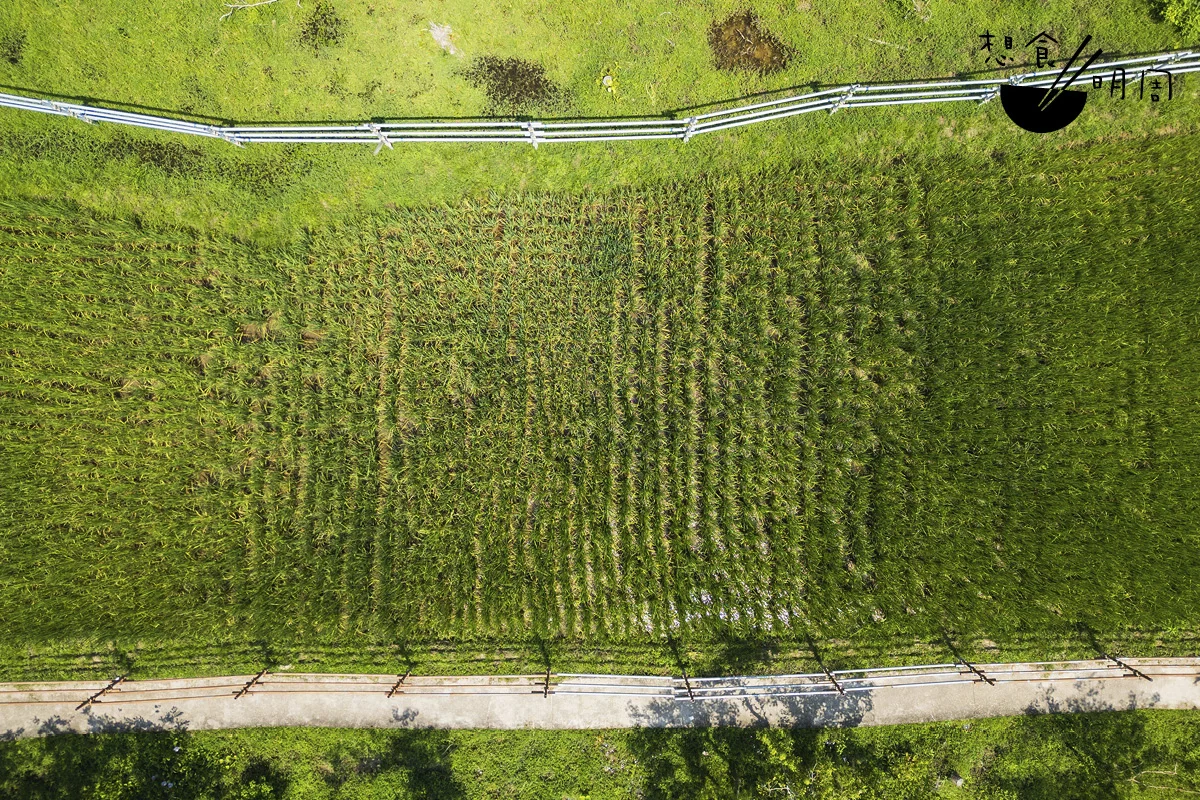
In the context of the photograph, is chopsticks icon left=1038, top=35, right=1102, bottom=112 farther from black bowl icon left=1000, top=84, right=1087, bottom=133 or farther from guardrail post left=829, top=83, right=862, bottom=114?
guardrail post left=829, top=83, right=862, bottom=114

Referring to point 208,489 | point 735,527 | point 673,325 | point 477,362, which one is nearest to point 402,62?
point 477,362

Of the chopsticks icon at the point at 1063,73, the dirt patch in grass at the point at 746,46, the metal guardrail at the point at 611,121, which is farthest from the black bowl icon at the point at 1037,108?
the dirt patch in grass at the point at 746,46

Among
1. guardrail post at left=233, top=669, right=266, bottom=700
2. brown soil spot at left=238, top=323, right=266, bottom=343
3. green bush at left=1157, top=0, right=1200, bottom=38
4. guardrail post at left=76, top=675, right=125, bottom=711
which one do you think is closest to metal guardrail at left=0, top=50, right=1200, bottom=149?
green bush at left=1157, top=0, right=1200, bottom=38

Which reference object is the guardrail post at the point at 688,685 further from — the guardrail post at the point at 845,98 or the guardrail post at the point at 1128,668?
the guardrail post at the point at 845,98

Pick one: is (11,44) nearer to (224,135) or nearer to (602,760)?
(224,135)

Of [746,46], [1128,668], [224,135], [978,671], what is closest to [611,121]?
[746,46]

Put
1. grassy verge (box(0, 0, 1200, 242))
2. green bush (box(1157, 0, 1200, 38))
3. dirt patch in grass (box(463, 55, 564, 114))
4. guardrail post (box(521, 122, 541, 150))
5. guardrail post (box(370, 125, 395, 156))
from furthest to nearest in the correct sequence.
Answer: dirt patch in grass (box(463, 55, 564, 114)), grassy verge (box(0, 0, 1200, 242)), guardrail post (box(370, 125, 395, 156)), guardrail post (box(521, 122, 541, 150)), green bush (box(1157, 0, 1200, 38))

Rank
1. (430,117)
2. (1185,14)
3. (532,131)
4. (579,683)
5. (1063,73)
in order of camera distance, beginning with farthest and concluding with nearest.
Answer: (430,117)
(1063,73)
(579,683)
(532,131)
(1185,14)
